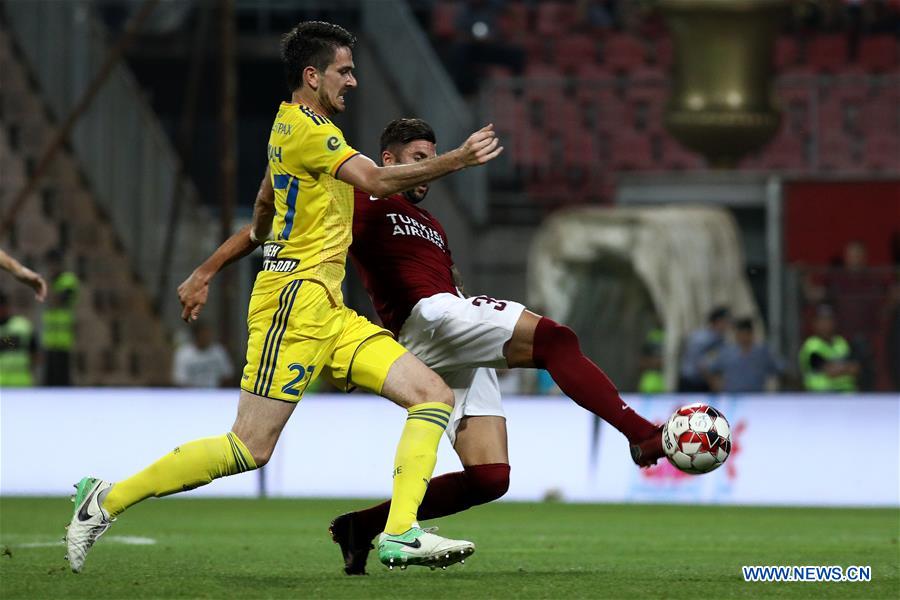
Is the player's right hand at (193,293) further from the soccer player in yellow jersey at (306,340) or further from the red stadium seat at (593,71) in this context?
the red stadium seat at (593,71)

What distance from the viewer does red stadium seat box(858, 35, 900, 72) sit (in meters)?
23.3

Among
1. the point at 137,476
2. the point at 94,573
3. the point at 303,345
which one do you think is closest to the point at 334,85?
the point at 303,345

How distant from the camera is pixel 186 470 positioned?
21.4 feet

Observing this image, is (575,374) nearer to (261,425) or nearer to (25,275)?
(261,425)

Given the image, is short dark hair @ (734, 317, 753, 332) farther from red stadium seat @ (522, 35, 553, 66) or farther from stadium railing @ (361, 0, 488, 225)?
red stadium seat @ (522, 35, 553, 66)

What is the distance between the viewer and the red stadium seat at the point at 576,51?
78.2 feet

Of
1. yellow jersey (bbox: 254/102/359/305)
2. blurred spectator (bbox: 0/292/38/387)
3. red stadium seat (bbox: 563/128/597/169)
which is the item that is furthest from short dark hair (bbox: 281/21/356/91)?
red stadium seat (bbox: 563/128/597/169)

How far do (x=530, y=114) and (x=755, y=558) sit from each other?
43.1 feet

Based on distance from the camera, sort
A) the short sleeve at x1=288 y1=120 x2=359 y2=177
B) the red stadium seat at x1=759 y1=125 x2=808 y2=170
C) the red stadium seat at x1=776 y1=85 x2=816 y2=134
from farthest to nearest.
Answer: the red stadium seat at x1=759 y1=125 x2=808 y2=170 → the red stadium seat at x1=776 y1=85 x2=816 y2=134 → the short sleeve at x1=288 y1=120 x2=359 y2=177

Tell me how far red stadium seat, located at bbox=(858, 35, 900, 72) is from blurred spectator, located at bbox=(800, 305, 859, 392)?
8.28 metres

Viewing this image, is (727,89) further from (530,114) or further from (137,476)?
(137,476)

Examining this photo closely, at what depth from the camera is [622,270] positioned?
1870 centimetres

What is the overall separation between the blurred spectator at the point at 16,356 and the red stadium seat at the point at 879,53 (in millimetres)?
12133

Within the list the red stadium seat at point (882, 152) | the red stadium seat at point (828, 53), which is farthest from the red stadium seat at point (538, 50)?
the red stadium seat at point (882, 152)
